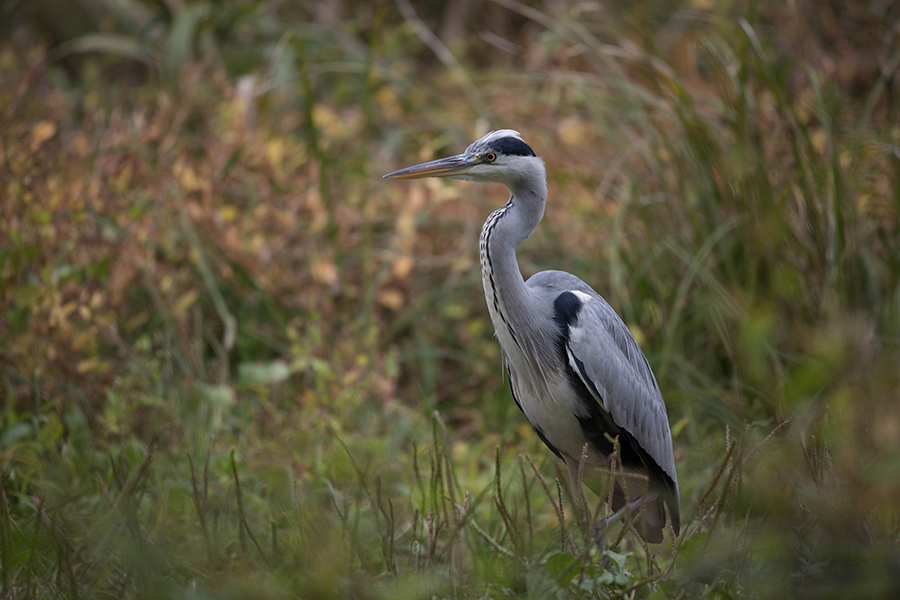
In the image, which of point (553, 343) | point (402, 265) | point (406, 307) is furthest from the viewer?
point (406, 307)

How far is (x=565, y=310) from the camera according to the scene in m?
2.65

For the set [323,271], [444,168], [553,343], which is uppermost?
[444,168]

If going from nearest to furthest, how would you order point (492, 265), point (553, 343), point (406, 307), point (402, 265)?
1. point (492, 265)
2. point (553, 343)
3. point (402, 265)
4. point (406, 307)

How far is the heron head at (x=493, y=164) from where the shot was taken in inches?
100

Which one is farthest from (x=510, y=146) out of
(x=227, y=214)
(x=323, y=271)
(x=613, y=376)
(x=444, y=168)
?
(x=227, y=214)

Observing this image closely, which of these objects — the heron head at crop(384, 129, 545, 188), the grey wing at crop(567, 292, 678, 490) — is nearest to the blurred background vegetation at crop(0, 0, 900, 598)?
the grey wing at crop(567, 292, 678, 490)

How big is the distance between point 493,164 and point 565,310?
60 centimetres

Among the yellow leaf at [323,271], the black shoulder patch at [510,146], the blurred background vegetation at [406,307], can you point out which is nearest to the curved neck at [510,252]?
the black shoulder patch at [510,146]

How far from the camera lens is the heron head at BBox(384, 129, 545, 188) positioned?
2.54m

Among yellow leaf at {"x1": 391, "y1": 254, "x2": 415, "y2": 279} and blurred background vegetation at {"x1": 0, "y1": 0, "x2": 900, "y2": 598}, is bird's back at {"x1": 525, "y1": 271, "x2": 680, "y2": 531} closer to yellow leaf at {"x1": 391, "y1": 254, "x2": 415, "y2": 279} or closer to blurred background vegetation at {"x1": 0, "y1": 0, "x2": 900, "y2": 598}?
blurred background vegetation at {"x1": 0, "y1": 0, "x2": 900, "y2": 598}

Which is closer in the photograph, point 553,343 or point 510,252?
point 510,252

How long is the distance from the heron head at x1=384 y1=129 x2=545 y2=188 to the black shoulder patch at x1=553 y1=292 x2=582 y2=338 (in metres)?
0.47

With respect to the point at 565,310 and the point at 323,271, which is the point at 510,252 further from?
the point at 323,271

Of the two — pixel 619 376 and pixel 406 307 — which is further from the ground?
pixel 619 376
